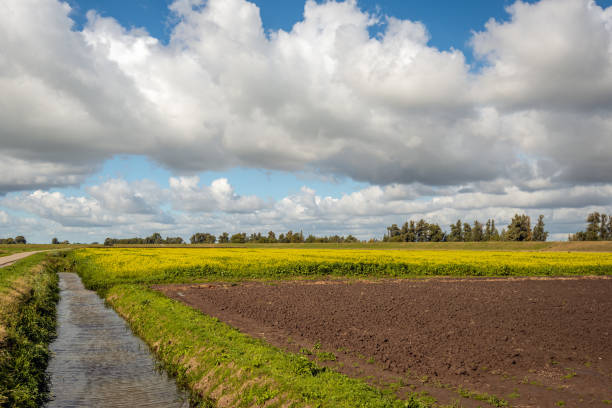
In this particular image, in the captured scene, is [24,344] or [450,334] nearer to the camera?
[24,344]

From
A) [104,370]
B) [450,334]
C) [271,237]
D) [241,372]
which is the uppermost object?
[271,237]

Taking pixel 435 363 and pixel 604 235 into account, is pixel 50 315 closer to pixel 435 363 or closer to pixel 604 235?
pixel 435 363

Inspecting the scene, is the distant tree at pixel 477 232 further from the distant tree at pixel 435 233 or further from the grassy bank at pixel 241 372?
the grassy bank at pixel 241 372

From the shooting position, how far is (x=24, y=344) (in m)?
13.5

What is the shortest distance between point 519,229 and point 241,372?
530ft

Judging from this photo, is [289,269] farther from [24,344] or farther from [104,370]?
[104,370]

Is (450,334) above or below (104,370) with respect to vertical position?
above

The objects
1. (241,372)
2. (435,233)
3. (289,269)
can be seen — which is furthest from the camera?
(435,233)

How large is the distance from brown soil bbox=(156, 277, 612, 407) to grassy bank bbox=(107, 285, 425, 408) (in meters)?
1.23

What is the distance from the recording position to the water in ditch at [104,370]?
10.3 meters

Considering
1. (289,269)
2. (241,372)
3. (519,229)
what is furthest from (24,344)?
(519,229)

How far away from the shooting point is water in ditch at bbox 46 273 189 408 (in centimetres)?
1027

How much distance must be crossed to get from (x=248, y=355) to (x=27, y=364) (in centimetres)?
596

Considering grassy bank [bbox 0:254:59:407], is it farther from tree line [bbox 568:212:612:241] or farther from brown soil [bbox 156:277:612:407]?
tree line [bbox 568:212:612:241]
